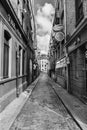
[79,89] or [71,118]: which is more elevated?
[79,89]

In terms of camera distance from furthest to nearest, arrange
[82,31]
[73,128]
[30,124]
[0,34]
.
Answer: [82,31], [0,34], [30,124], [73,128]

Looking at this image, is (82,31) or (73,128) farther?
(82,31)

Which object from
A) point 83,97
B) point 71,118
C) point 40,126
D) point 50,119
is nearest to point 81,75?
point 83,97

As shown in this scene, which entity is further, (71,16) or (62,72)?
(62,72)

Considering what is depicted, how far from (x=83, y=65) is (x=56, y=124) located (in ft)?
17.1

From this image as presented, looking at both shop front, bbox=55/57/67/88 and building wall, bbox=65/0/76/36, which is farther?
shop front, bbox=55/57/67/88

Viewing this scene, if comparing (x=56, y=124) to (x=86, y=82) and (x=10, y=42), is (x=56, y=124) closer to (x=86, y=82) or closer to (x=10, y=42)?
(x=86, y=82)

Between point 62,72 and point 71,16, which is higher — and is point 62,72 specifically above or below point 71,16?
below

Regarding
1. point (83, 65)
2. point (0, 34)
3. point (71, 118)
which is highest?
point (0, 34)

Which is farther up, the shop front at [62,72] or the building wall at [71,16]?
the building wall at [71,16]

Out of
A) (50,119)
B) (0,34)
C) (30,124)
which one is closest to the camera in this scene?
(30,124)

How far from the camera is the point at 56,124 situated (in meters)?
4.92

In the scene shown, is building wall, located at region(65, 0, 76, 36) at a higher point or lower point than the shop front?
higher

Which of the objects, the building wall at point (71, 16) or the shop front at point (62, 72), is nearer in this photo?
the building wall at point (71, 16)
